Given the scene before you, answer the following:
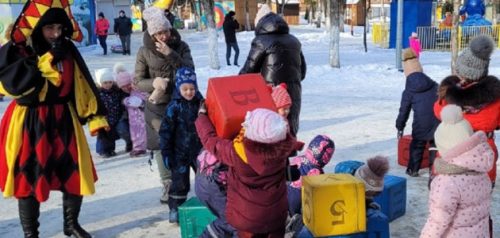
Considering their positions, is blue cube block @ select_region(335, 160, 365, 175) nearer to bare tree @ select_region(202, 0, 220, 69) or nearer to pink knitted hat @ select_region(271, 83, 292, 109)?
pink knitted hat @ select_region(271, 83, 292, 109)

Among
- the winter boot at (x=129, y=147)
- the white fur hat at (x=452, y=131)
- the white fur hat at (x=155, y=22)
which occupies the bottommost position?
the winter boot at (x=129, y=147)

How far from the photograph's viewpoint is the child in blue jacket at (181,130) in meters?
4.10

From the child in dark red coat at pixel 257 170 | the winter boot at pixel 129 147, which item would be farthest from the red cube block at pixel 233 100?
the winter boot at pixel 129 147

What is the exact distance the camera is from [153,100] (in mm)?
4703

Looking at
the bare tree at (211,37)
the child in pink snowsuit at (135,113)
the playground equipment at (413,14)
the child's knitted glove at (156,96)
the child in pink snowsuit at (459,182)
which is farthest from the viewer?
the playground equipment at (413,14)

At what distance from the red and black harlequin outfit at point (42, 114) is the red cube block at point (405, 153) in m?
3.44

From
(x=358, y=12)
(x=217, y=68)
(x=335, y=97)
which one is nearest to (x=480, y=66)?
(x=335, y=97)

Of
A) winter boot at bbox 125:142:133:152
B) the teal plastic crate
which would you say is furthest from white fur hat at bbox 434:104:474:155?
winter boot at bbox 125:142:133:152

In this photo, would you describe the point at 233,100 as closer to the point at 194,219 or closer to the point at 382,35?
the point at 194,219

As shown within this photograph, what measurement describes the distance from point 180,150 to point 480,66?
2.32m

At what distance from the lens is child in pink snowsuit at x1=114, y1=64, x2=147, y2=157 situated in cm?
705

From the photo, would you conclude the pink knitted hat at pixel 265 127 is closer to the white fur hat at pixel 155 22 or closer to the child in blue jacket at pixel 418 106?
the white fur hat at pixel 155 22

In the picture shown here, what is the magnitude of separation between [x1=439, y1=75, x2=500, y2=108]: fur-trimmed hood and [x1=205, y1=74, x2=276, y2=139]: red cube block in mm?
1545

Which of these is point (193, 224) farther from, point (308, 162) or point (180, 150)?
point (308, 162)
